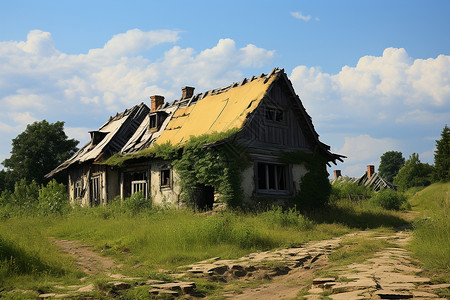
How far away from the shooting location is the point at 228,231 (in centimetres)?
1207

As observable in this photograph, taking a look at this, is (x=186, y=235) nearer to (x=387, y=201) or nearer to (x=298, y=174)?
(x=298, y=174)

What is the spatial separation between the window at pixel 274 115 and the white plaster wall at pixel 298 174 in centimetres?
228

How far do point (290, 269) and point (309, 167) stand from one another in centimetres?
1160

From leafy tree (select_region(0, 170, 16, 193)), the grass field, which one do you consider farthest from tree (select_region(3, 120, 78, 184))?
the grass field

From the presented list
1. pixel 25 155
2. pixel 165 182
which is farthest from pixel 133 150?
pixel 25 155

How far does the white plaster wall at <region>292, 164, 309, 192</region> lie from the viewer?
19881mm

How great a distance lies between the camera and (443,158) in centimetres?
3256

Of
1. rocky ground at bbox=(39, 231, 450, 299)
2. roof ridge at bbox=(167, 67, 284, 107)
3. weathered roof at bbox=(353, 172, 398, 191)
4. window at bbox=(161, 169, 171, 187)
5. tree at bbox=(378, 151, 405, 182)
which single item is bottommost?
rocky ground at bbox=(39, 231, 450, 299)

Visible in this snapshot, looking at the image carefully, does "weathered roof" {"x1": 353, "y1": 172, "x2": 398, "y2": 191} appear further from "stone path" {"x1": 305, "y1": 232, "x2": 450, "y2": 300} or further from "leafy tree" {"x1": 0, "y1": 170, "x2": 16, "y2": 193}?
"stone path" {"x1": 305, "y1": 232, "x2": 450, "y2": 300}

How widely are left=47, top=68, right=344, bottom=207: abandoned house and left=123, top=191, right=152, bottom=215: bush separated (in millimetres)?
780

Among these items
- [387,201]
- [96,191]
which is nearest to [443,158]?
[387,201]

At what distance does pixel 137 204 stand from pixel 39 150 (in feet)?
74.1

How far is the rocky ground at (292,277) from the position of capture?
6.46 m

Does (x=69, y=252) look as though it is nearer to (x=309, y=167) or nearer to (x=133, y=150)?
(x=133, y=150)
